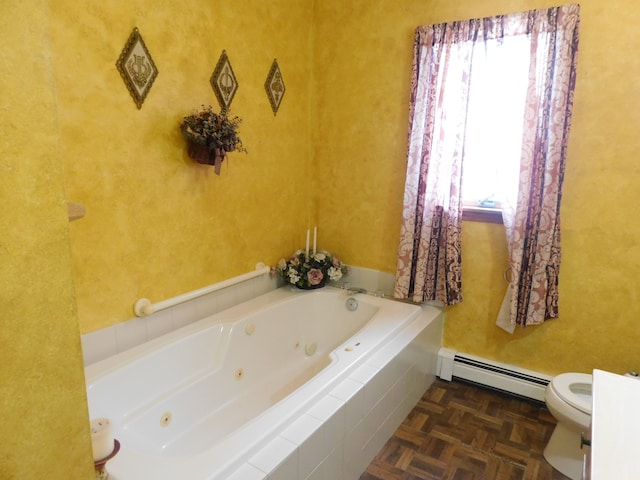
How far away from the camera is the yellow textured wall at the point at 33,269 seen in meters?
0.47

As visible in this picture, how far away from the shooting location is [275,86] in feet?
8.26

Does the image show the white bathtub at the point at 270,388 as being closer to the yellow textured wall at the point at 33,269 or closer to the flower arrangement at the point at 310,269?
the flower arrangement at the point at 310,269

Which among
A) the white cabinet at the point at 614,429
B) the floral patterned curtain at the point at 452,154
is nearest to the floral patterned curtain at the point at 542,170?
the floral patterned curtain at the point at 452,154

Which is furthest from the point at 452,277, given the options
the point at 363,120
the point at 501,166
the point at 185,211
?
the point at 185,211

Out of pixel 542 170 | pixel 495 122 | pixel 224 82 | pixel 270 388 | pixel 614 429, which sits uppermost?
pixel 224 82

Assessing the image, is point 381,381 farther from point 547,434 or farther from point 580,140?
point 580,140

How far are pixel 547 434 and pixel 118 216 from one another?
2.38 meters

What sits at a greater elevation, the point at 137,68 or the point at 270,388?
the point at 137,68

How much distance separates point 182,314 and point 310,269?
911mm

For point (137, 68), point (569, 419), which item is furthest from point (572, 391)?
point (137, 68)

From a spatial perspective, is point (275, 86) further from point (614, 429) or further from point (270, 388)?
point (614, 429)

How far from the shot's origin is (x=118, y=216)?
1.77 meters

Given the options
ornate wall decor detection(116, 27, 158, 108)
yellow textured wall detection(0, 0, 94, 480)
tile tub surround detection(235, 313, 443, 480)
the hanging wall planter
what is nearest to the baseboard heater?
tile tub surround detection(235, 313, 443, 480)

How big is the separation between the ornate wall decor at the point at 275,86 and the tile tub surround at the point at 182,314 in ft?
3.65
